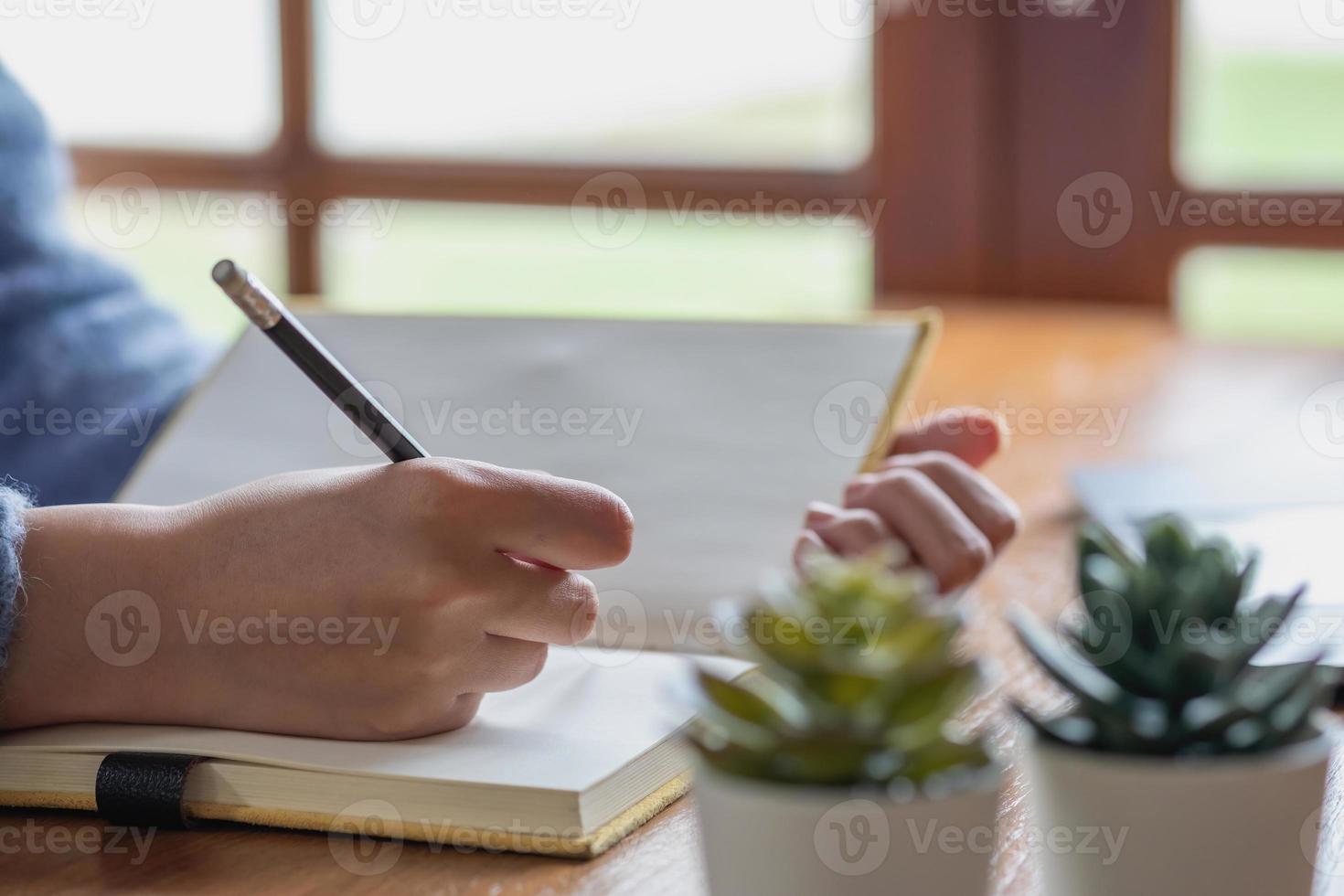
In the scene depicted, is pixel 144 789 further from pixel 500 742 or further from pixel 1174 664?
pixel 1174 664

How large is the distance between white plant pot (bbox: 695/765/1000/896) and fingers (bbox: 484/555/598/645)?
180 millimetres

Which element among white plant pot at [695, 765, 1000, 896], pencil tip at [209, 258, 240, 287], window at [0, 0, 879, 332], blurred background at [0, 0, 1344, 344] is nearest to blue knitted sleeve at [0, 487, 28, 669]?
pencil tip at [209, 258, 240, 287]

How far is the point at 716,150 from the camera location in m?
2.37

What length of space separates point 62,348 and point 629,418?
1.31ft

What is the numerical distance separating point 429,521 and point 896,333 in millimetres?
302

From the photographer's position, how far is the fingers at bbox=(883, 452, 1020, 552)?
2.09 feet

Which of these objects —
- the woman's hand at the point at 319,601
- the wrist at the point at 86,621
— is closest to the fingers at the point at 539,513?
the woman's hand at the point at 319,601

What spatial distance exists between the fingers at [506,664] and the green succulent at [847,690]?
0.62 feet

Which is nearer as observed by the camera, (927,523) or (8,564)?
(8,564)

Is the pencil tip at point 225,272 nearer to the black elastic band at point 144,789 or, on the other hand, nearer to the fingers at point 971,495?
the black elastic band at point 144,789

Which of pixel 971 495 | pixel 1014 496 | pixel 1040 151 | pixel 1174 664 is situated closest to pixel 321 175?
pixel 1040 151

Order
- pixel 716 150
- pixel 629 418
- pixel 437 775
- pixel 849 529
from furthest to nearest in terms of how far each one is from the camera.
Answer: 1. pixel 716 150
2. pixel 629 418
3. pixel 849 529
4. pixel 437 775

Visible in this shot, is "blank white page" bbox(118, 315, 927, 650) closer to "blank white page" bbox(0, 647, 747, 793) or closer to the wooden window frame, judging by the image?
"blank white page" bbox(0, 647, 747, 793)

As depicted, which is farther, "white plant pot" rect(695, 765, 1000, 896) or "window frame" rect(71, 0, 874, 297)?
"window frame" rect(71, 0, 874, 297)
